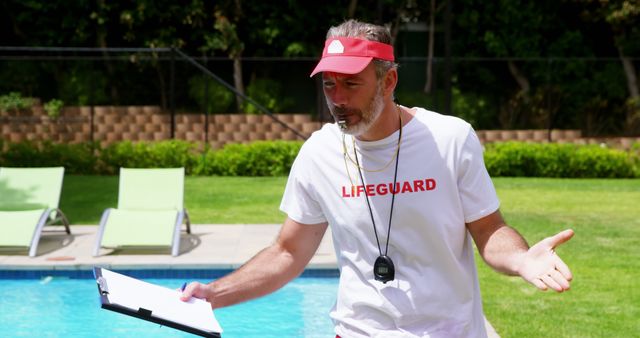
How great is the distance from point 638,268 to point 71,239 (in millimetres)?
6556

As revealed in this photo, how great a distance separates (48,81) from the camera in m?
23.6

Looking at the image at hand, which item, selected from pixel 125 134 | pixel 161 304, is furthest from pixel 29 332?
pixel 125 134

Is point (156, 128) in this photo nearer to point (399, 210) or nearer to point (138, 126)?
point (138, 126)

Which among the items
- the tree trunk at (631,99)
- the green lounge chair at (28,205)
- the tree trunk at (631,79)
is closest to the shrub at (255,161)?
the green lounge chair at (28,205)

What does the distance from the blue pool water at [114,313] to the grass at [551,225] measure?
168cm

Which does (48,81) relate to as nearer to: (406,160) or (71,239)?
(71,239)

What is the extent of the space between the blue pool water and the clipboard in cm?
517

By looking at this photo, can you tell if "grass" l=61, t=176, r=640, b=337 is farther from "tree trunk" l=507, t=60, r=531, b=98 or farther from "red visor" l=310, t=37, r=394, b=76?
"tree trunk" l=507, t=60, r=531, b=98

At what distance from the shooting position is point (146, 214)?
1038 cm

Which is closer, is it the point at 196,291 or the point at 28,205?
the point at 196,291

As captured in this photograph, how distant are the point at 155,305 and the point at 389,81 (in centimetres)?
102

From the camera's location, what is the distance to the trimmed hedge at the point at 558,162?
765 inches

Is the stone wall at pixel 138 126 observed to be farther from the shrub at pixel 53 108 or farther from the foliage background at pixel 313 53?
the foliage background at pixel 313 53

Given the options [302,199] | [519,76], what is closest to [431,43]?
[519,76]
